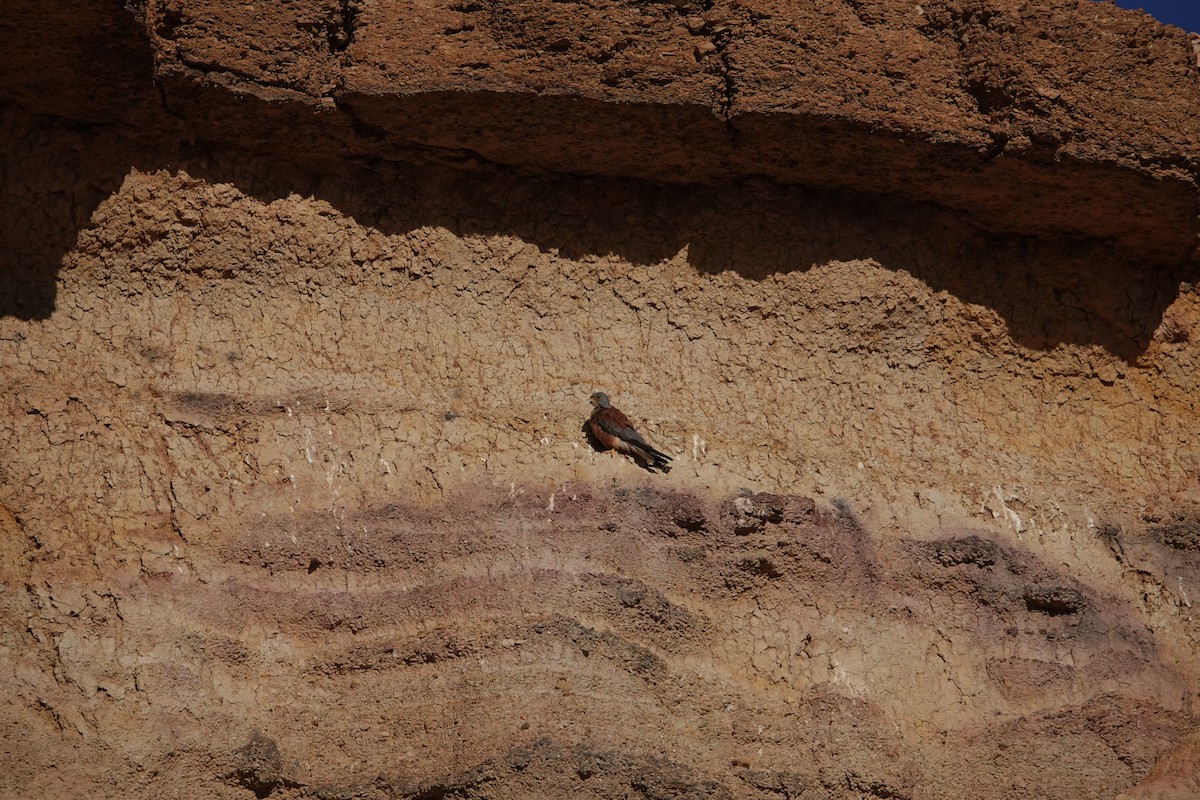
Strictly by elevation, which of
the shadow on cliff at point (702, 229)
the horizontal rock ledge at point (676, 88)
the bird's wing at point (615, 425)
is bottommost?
the bird's wing at point (615, 425)

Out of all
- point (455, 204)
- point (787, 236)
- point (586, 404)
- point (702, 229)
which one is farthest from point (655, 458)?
point (455, 204)

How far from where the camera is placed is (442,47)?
4648 millimetres

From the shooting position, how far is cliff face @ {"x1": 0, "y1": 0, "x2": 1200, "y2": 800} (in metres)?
4.31

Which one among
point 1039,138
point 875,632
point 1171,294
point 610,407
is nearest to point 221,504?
point 610,407

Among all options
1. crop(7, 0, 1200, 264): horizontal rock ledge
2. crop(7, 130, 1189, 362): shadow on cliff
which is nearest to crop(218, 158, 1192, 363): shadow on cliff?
crop(7, 130, 1189, 362): shadow on cliff

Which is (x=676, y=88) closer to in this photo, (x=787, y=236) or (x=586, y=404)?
(x=787, y=236)

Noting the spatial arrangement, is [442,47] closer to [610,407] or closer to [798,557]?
[610,407]

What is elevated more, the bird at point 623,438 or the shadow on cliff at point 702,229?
the shadow on cliff at point 702,229

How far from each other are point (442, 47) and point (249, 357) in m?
1.38

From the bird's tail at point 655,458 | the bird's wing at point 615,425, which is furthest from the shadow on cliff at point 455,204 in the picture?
the bird's tail at point 655,458

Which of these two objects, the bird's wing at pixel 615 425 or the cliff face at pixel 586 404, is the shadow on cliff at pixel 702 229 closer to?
the cliff face at pixel 586 404

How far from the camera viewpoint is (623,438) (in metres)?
4.75

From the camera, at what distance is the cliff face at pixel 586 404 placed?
431cm

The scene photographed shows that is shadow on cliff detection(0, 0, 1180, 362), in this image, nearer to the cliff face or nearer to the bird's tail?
the cliff face
